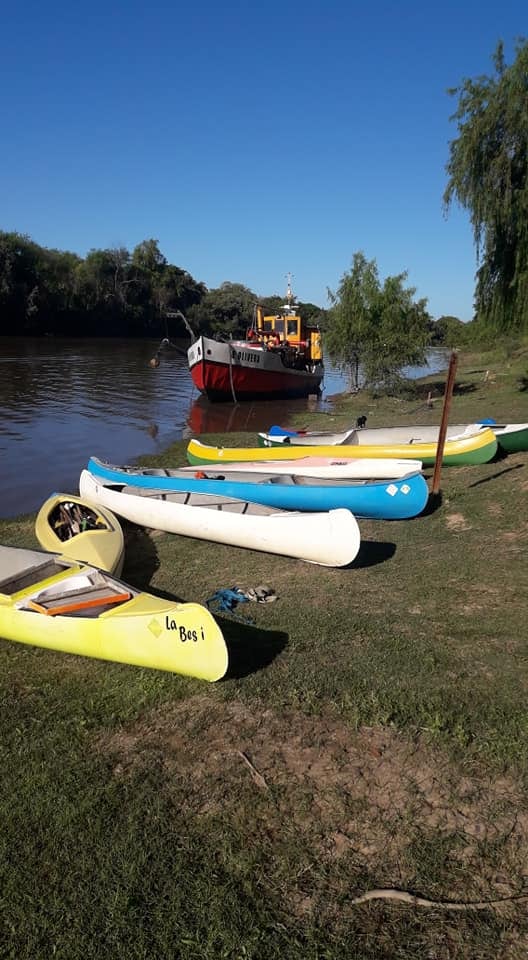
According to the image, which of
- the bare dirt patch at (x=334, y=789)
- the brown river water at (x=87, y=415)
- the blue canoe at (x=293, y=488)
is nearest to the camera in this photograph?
the bare dirt patch at (x=334, y=789)

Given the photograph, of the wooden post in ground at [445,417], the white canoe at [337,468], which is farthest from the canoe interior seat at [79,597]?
the wooden post in ground at [445,417]

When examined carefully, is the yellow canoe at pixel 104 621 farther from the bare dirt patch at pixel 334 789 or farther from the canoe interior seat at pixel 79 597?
the bare dirt patch at pixel 334 789

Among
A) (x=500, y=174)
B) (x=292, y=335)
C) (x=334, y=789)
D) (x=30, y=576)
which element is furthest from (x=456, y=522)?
(x=292, y=335)

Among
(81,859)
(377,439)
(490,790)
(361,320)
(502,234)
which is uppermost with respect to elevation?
(502,234)

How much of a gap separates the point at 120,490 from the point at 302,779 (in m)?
8.47

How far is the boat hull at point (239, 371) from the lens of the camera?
27.9 metres

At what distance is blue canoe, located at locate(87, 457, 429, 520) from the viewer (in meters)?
10.0

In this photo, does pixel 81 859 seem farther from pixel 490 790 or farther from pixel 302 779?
→ pixel 490 790

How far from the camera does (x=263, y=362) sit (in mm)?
29375

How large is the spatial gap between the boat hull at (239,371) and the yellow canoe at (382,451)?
13.6 m

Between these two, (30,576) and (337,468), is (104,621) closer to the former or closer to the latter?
(30,576)

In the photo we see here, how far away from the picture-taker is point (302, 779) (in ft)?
14.2

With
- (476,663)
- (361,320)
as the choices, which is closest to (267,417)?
(361,320)

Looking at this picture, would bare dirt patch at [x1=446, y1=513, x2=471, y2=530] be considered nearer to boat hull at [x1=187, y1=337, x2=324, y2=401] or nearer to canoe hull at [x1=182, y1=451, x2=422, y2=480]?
canoe hull at [x1=182, y1=451, x2=422, y2=480]
